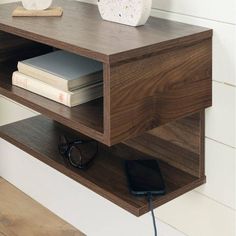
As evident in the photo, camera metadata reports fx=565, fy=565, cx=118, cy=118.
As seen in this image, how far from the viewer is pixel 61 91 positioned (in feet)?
4.17

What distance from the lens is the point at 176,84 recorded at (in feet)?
3.93

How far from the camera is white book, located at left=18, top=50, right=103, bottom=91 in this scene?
1277 millimetres

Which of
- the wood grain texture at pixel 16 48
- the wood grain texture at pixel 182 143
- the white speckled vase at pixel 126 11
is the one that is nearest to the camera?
the white speckled vase at pixel 126 11

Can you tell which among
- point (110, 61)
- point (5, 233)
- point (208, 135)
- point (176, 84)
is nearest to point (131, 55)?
point (110, 61)

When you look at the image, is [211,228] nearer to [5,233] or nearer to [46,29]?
[46,29]

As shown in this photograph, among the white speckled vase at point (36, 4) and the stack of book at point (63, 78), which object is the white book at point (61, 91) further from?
the white speckled vase at point (36, 4)

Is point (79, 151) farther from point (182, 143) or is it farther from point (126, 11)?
point (126, 11)

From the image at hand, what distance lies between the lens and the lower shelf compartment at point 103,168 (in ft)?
4.15

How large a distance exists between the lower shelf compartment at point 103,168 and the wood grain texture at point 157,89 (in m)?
0.19

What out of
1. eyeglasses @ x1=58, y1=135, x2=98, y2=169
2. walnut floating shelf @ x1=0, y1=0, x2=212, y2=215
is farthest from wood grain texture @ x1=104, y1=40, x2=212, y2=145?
eyeglasses @ x1=58, y1=135, x2=98, y2=169

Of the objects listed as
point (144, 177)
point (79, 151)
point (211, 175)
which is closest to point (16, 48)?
point (79, 151)

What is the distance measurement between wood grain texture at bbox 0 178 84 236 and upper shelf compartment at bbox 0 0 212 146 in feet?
2.33

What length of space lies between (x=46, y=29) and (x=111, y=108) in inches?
11.2

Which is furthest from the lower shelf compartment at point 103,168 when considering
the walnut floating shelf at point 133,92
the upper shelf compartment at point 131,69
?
the upper shelf compartment at point 131,69
